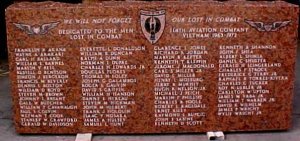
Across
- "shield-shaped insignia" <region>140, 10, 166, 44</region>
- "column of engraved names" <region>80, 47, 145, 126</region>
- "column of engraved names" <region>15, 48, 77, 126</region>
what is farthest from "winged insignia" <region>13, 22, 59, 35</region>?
"shield-shaped insignia" <region>140, 10, 166, 44</region>

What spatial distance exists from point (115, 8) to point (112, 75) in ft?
2.04

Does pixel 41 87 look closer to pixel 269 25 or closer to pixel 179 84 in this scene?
pixel 179 84

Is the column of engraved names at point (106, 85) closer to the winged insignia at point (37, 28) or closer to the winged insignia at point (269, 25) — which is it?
the winged insignia at point (37, 28)

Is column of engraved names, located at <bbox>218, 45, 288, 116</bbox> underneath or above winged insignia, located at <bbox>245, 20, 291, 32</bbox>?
underneath

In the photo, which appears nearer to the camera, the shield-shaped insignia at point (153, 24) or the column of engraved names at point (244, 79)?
the shield-shaped insignia at point (153, 24)

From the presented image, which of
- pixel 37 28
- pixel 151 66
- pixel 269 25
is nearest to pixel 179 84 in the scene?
pixel 151 66

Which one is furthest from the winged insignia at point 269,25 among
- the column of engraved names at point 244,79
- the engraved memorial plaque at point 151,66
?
the column of engraved names at point 244,79

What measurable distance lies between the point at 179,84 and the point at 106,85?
68cm

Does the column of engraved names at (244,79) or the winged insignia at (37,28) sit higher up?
the winged insignia at (37,28)

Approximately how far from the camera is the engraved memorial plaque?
457 centimetres

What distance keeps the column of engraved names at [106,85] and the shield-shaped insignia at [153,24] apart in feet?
0.50

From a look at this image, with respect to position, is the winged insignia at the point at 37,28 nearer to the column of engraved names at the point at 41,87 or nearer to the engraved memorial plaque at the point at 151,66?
the engraved memorial plaque at the point at 151,66

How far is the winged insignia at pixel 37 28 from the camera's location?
457cm

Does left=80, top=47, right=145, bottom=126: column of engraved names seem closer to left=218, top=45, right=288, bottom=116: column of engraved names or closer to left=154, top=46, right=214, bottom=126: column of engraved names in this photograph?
left=154, top=46, right=214, bottom=126: column of engraved names
